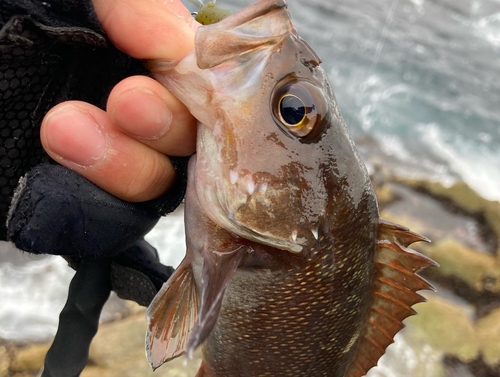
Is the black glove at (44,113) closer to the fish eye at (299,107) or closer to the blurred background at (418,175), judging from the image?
the fish eye at (299,107)

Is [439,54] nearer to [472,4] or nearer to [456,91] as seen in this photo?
[456,91]

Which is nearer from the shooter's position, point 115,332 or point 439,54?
point 115,332

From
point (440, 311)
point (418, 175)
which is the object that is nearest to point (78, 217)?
point (440, 311)

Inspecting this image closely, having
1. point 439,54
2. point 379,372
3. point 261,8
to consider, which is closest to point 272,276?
point 261,8

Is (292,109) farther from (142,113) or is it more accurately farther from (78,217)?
(78,217)

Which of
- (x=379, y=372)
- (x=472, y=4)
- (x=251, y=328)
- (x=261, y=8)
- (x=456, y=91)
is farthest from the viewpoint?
(x=472, y=4)

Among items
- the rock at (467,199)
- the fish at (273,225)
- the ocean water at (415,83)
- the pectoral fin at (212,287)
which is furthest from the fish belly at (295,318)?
the ocean water at (415,83)

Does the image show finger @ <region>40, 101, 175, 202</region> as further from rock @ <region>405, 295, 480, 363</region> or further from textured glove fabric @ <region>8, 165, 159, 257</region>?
rock @ <region>405, 295, 480, 363</region>

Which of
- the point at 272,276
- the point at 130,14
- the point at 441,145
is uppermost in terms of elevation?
the point at 130,14

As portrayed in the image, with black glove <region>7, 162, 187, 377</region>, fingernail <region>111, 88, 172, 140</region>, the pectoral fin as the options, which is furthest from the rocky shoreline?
fingernail <region>111, 88, 172, 140</region>
